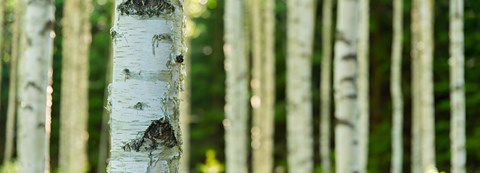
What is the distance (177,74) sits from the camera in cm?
191

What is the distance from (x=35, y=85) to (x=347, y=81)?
1.39 meters

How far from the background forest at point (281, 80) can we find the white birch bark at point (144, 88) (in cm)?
837

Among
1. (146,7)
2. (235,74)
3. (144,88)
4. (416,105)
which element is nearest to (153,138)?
(144,88)

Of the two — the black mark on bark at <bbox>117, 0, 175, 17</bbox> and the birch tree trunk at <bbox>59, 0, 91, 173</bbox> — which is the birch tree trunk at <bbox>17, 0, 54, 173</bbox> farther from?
the birch tree trunk at <bbox>59, 0, 91, 173</bbox>

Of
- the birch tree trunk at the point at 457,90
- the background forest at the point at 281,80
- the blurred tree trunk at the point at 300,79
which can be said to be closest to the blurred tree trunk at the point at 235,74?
the blurred tree trunk at the point at 300,79

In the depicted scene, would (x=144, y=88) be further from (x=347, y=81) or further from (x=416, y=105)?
(x=416, y=105)

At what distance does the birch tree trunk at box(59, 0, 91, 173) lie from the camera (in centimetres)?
861

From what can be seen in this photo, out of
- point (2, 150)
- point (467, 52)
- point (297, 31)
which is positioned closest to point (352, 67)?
point (297, 31)

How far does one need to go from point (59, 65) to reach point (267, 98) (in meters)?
6.16

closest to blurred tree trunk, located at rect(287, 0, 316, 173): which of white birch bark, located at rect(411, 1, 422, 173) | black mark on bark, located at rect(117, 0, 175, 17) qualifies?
white birch bark, located at rect(411, 1, 422, 173)

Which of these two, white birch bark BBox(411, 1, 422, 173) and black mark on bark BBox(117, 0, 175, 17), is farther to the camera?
white birch bark BBox(411, 1, 422, 173)

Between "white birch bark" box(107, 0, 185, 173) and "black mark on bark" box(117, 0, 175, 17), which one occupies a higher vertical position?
"black mark on bark" box(117, 0, 175, 17)

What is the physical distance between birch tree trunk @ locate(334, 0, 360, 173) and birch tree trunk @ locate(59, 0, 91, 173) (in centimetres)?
538

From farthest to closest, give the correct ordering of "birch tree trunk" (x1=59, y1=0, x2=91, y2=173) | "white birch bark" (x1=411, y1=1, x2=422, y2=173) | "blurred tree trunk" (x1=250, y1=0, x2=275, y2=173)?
"birch tree trunk" (x1=59, y1=0, x2=91, y2=173), "white birch bark" (x1=411, y1=1, x2=422, y2=173), "blurred tree trunk" (x1=250, y1=0, x2=275, y2=173)
